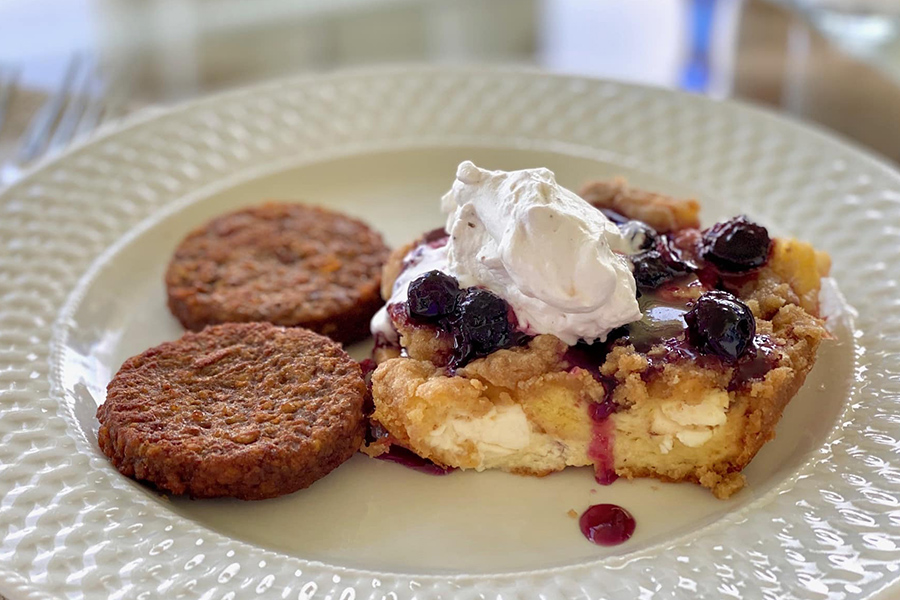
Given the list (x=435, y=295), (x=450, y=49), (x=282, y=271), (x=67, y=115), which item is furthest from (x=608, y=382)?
(x=450, y=49)

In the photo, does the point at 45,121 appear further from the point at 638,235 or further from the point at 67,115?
the point at 638,235

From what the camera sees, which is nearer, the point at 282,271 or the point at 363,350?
the point at 363,350

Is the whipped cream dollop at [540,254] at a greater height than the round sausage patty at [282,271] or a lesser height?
greater

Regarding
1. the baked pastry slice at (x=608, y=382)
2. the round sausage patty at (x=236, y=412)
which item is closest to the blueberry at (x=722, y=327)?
the baked pastry slice at (x=608, y=382)

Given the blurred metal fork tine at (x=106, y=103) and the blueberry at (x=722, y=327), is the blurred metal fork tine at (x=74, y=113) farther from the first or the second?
the blueberry at (x=722, y=327)

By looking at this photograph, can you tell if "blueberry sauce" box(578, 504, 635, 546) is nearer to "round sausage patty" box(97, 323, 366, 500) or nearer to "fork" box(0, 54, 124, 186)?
"round sausage patty" box(97, 323, 366, 500)

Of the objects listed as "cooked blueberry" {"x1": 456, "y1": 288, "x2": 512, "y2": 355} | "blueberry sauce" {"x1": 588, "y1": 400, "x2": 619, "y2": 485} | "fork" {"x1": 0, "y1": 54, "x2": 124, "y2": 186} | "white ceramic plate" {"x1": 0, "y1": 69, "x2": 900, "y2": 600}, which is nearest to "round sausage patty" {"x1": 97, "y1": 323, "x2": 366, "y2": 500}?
"white ceramic plate" {"x1": 0, "y1": 69, "x2": 900, "y2": 600}
